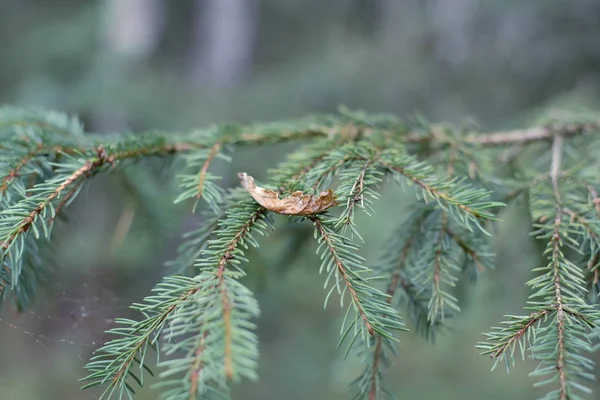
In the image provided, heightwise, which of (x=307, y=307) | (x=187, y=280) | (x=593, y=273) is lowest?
(x=187, y=280)

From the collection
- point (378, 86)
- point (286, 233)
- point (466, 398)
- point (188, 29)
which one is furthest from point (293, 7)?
point (286, 233)

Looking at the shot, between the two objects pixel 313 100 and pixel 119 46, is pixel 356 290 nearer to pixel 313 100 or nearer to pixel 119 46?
pixel 313 100

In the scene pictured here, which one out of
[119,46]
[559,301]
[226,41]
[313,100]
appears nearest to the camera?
[559,301]

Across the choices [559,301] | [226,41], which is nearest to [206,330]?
[559,301]

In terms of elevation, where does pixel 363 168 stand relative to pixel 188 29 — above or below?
below

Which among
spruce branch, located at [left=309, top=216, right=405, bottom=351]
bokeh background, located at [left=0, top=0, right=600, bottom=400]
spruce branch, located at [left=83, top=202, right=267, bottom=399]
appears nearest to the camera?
spruce branch, located at [left=83, top=202, right=267, bottom=399]

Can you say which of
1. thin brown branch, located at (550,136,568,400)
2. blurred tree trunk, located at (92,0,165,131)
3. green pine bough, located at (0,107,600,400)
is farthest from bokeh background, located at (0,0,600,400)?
thin brown branch, located at (550,136,568,400)

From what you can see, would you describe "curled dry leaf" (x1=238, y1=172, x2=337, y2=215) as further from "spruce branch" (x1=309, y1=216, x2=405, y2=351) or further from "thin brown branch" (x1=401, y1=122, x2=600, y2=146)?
"thin brown branch" (x1=401, y1=122, x2=600, y2=146)

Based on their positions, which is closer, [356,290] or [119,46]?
[356,290]

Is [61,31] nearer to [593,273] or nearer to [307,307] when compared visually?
[307,307]
